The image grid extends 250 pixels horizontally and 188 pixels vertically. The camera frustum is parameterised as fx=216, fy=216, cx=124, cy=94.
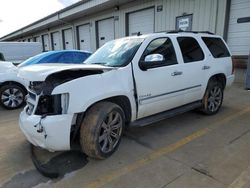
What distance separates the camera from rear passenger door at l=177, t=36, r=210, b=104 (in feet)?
13.8

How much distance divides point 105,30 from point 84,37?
3134mm

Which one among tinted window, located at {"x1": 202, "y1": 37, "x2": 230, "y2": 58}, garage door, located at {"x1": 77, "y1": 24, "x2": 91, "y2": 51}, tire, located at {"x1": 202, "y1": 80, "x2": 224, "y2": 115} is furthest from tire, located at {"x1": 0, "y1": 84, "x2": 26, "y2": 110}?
garage door, located at {"x1": 77, "y1": 24, "x2": 91, "y2": 51}

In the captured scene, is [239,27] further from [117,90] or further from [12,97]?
[12,97]

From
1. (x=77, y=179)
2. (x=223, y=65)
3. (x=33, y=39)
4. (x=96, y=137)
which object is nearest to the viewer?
(x=77, y=179)

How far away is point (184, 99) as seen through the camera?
4305 millimetres

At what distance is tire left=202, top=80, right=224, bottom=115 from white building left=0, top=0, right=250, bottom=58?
4546 mm

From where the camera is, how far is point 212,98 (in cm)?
501

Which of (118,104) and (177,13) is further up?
(177,13)

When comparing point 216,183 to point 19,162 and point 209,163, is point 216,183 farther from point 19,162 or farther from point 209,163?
point 19,162

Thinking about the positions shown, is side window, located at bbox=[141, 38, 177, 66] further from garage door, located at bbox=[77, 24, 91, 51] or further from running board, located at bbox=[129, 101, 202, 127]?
garage door, located at bbox=[77, 24, 91, 51]

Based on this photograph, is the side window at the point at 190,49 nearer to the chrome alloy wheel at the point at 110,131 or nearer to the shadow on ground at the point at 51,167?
the chrome alloy wheel at the point at 110,131

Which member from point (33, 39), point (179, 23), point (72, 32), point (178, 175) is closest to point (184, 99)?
point (178, 175)

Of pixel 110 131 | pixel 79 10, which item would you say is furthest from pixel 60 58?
pixel 79 10

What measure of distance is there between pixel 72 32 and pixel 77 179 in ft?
59.7
